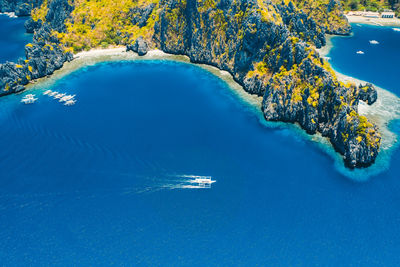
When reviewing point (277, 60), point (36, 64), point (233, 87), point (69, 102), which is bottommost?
point (69, 102)

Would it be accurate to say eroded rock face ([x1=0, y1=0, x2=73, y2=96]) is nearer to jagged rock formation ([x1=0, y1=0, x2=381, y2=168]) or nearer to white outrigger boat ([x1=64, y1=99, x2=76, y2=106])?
jagged rock formation ([x1=0, y1=0, x2=381, y2=168])

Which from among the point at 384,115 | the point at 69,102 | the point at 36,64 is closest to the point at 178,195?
the point at 69,102

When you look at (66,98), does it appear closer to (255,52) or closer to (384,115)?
(255,52)

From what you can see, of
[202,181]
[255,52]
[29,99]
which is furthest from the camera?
[255,52]

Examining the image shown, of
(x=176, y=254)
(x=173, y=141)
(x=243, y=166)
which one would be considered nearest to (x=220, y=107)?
(x=173, y=141)

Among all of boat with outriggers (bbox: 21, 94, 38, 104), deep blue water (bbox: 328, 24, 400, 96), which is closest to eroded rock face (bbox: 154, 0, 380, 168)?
deep blue water (bbox: 328, 24, 400, 96)

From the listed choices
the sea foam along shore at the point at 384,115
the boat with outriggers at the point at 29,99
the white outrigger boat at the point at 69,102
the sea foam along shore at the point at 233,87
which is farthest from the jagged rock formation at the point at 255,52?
the white outrigger boat at the point at 69,102

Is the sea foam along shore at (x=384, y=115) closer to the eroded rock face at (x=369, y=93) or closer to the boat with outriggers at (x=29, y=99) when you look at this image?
the eroded rock face at (x=369, y=93)
